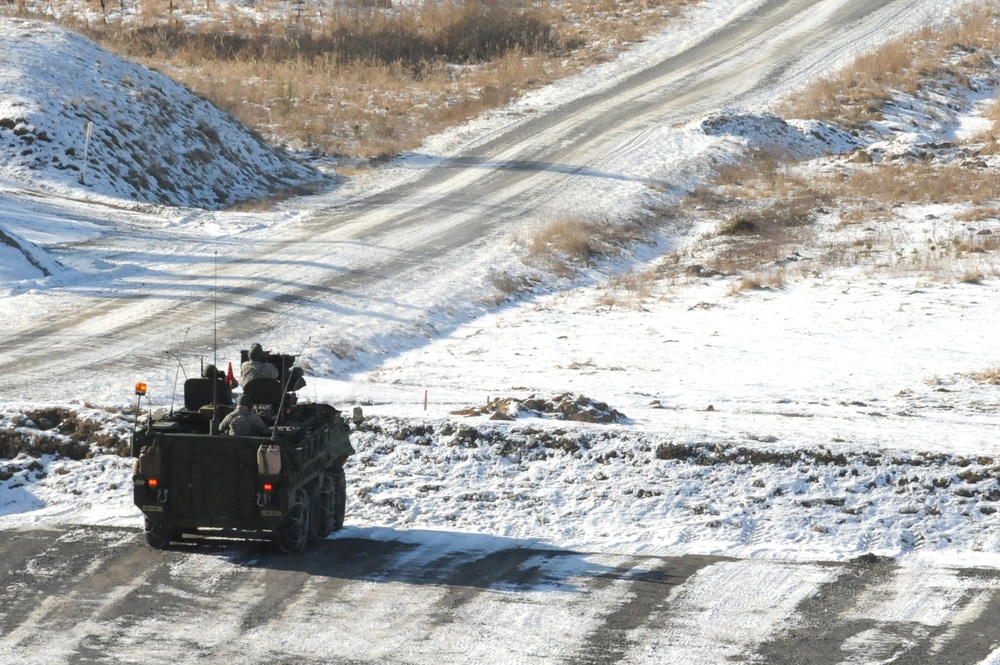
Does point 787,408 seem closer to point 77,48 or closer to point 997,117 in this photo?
point 77,48

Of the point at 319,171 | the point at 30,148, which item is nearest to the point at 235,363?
the point at 30,148

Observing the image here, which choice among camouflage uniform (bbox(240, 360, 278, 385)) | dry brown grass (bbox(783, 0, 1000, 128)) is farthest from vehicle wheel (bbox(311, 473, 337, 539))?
dry brown grass (bbox(783, 0, 1000, 128))

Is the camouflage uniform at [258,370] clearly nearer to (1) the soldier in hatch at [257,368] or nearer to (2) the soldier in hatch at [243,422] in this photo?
(1) the soldier in hatch at [257,368]

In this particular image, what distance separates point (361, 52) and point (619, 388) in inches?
1172

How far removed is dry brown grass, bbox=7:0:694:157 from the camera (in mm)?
40156

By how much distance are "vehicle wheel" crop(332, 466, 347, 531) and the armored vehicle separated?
1.94ft

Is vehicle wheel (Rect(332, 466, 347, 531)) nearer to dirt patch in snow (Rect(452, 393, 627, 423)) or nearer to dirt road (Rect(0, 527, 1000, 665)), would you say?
dirt road (Rect(0, 527, 1000, 665))

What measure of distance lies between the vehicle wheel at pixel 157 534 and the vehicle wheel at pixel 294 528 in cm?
105

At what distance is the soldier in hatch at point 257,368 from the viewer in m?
13.5

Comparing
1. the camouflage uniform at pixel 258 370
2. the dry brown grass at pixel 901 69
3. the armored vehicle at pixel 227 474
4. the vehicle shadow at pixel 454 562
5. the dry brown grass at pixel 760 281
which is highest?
the dry brown grass at pixel 901 69

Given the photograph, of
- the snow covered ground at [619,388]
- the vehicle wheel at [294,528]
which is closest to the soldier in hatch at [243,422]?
the vehicle wheel at [294,528]

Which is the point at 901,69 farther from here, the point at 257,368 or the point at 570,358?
the point at 257,368

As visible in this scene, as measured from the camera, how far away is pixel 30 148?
103 ft

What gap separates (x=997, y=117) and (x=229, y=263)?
27120 mm
